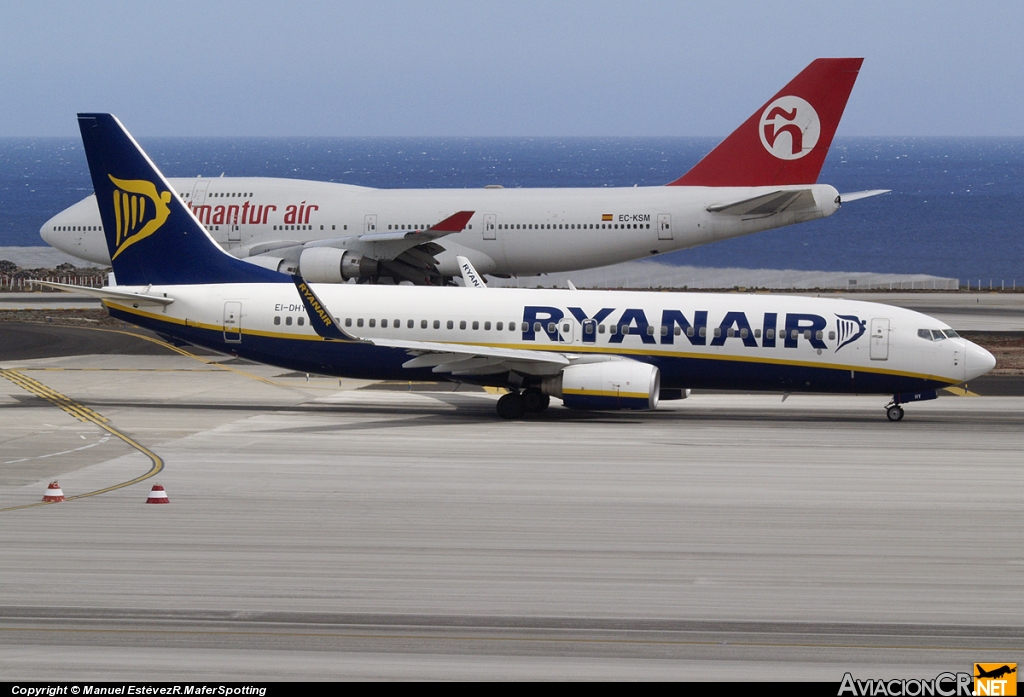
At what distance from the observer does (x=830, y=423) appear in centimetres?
3278

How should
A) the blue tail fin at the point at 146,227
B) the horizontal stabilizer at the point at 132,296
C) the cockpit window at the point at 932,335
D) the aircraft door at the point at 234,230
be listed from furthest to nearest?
the aircraft door at the point at 234,230 → the blue tail fin at the point at 146,227 → the horizontal stabilizer at the point at 132,296 → the cockpit window at the point at 932,335

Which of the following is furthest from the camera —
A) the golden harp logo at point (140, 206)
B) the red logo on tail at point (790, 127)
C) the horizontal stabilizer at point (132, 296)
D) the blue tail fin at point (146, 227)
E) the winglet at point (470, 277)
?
the red logo on tail at point (790, 127)

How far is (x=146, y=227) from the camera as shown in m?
35.4

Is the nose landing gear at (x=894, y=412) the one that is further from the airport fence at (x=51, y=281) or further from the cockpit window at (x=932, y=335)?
the airport fence at (x=51, y=281)

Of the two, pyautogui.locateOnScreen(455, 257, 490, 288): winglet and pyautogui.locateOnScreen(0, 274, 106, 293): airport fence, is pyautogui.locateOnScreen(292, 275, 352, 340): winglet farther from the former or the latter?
pyautogui.locateOnScreen(0, 274, 106, 293): airport fence

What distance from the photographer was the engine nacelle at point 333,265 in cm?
5009

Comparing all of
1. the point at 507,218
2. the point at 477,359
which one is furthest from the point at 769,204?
the point at 477,359

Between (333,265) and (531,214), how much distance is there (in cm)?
915

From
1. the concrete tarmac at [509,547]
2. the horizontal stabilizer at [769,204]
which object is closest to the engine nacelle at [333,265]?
the horizontal stabilizer at [769,204]

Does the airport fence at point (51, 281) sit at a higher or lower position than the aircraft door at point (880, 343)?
higher

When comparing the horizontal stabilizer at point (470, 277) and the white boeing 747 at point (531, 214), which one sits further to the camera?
the white boeing 747 at point (531, 214)

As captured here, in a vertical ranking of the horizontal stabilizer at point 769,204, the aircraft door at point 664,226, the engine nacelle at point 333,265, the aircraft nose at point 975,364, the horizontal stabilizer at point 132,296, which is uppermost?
the horizontal stabilizer at point 769,204

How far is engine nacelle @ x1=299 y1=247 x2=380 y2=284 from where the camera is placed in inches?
1972

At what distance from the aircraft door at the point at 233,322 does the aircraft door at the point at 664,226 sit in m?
23.4
